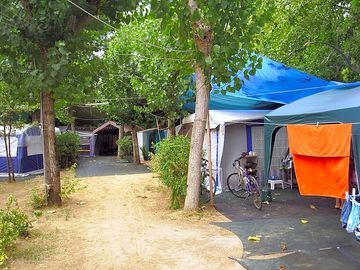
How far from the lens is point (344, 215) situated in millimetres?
Result: 5047

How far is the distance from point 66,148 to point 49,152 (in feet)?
32.4

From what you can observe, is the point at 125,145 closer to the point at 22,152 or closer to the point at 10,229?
the point at 22,152

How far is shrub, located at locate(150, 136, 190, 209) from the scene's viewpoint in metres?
8.05

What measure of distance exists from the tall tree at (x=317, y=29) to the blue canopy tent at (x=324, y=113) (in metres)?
2.54

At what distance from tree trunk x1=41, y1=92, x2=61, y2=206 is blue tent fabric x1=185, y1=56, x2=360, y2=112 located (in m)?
5.11

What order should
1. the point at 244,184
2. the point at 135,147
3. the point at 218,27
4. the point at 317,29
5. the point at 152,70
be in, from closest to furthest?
1. the point at 218,27
2. the point at 244,184
3. the point at 317,29
4. the point at 152,70
5. the point at 135,147

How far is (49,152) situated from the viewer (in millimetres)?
8344

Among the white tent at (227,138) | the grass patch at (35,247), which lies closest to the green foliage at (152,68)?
the white tent at (227,138)

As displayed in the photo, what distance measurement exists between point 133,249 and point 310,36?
8607mm

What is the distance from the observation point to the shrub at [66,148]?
1773 centimetres

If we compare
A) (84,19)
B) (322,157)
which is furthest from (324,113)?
(84,19)

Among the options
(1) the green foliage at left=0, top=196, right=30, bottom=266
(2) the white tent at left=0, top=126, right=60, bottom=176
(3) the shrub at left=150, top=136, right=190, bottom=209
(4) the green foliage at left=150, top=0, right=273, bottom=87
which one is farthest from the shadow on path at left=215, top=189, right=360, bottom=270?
(2) the white tent at left=0, top=126, right=60, bottom=176

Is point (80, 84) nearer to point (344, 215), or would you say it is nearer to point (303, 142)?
point (303, 142)

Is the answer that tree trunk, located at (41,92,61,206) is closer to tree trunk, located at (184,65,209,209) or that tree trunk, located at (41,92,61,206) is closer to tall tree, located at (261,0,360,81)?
tree trunk, located at (184,65,209,209)
